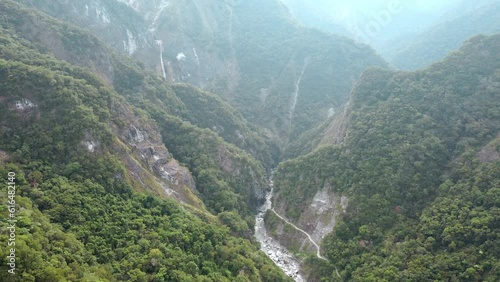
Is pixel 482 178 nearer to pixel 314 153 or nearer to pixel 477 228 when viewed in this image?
pixel 477 228

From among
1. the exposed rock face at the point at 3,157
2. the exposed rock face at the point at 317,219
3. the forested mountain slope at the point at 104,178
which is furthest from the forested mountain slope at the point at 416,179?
the exposed rock face at the point at 3,157

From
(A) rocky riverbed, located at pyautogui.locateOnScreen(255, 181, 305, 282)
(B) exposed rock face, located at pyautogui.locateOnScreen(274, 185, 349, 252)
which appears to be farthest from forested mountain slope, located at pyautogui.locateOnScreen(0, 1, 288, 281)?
(B) exposed rock face, located at pyautogui.locateOnScreen(274, 185, 349, 252)

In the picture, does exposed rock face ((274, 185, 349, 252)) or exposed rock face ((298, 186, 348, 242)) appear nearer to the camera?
exposed rock face ((274, 185, 349, 252))

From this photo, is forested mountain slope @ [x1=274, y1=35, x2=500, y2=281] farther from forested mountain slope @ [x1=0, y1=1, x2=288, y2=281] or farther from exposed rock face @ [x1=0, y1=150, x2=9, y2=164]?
exposed rock face @ [x1=0, y1=150, x2=9, y2=164]

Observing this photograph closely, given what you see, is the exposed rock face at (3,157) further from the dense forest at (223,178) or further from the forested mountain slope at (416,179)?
the forested mountain slope at (416,179)

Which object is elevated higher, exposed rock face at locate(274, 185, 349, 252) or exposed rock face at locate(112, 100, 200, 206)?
exposed rock face at locate(274, 185, 349, 252)

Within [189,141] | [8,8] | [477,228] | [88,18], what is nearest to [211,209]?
[189,141]
